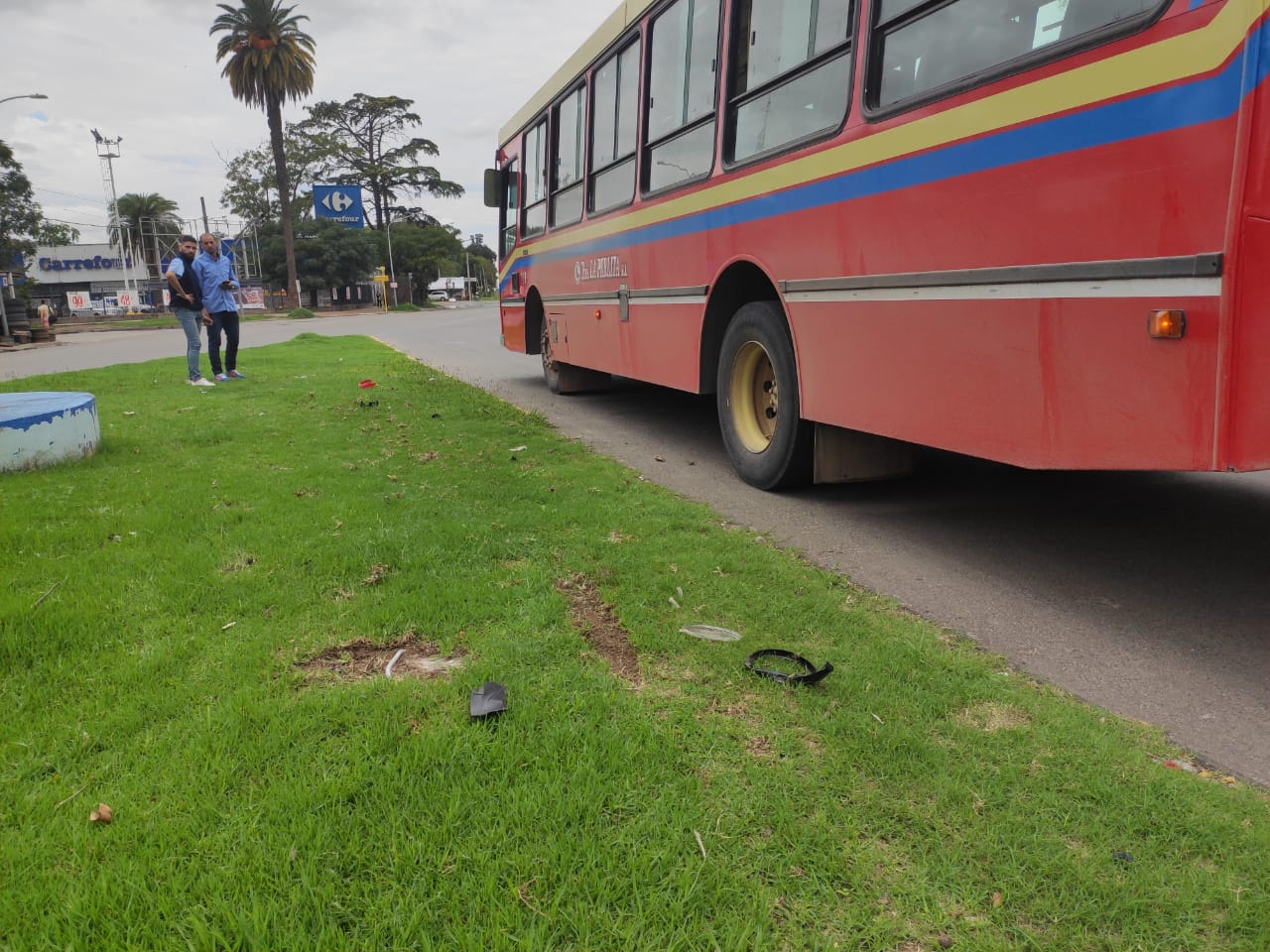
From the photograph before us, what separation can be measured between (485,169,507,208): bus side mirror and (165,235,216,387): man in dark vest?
3642 mm

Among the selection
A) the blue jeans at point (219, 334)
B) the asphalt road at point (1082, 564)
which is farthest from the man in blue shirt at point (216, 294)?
the asphalt road at point (1082, 564)

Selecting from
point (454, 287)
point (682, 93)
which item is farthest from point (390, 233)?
point (682, 93)

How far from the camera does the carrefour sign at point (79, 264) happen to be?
242ft

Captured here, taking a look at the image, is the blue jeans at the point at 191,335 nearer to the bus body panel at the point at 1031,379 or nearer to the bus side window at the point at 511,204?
the bus side window at the point at 511,204

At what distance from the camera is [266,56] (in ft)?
138

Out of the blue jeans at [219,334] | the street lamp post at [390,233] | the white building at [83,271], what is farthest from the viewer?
the white building at [83,271]

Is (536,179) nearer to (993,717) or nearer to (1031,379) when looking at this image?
(1031,379)

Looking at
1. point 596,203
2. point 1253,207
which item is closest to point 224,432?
point 596,203

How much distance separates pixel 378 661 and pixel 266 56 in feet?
156

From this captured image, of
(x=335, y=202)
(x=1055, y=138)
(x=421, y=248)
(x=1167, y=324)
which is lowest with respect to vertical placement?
(x=1167, y=324)

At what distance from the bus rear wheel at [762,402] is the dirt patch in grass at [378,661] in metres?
2.78

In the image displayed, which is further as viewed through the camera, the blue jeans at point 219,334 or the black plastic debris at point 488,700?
the blue jeans at point 219,334

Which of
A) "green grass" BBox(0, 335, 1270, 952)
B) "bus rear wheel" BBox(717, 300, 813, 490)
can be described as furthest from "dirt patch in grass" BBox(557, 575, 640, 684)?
"bus rear wheel" BBox(717, 300, 813, 490)

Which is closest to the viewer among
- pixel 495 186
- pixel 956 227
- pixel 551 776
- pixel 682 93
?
pixel 551 776
